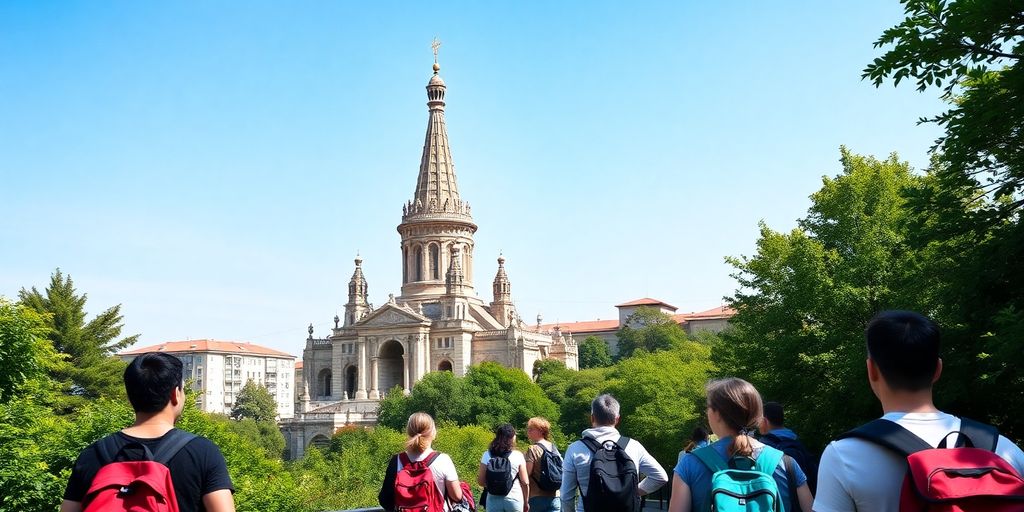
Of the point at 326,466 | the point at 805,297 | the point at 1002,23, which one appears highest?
the point at 1002,23

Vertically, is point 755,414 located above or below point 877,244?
below

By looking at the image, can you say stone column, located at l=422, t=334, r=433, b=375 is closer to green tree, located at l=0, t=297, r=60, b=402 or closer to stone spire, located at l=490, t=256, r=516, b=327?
stone spire, located at l=490, t=256, r=516, b=327

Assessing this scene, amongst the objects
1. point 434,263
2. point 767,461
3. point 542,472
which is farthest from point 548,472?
point 434,263

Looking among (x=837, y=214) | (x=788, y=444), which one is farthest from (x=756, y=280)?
(x=788, y=444)

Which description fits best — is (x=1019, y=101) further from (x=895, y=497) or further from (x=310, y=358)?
(x=310, y=358)

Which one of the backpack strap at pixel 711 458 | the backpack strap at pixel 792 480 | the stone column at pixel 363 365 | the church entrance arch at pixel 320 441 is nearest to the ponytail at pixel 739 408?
the backpack strap at pixel 711 458

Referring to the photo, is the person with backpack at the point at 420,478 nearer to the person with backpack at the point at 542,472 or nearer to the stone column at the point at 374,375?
the person with backpack at the point at 542,472

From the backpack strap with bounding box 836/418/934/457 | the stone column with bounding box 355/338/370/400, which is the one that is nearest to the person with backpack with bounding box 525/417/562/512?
the backpack strap with bounding box 836/418/934/457

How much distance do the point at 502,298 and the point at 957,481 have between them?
89217 mm

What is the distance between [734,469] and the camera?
15.4ft

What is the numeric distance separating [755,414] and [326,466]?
51.9 metres

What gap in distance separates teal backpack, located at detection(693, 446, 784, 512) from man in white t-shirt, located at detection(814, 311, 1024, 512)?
976 millimetres

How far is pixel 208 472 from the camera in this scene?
4.31m

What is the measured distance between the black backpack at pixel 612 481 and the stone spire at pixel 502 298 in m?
84.2
